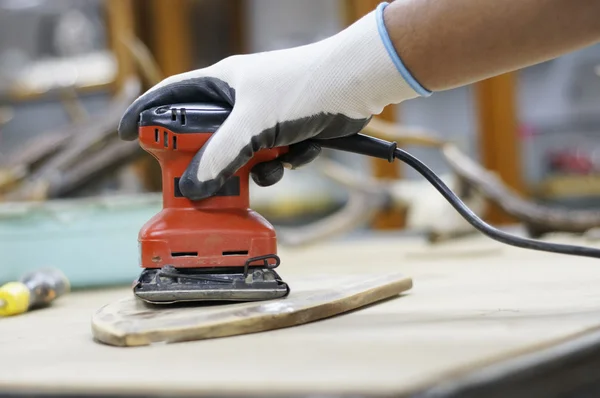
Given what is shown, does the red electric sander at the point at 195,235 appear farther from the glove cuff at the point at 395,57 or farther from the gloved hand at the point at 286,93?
the glove cuff at the point at 395,57

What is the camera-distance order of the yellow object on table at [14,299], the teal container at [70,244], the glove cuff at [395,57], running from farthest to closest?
1. the teal container at [70,244]
2. the yellow object on table at [14,299]
3. the glove cuff at [395,57]

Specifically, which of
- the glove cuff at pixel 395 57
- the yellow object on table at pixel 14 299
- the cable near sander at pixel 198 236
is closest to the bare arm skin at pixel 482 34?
the glove cuff at pixel 395 57

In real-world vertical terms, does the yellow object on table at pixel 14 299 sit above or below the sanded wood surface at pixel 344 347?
below

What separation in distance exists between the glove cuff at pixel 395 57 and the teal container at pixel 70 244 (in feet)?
1.93

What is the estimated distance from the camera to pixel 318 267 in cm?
137

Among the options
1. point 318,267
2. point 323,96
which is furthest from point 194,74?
point 318,267

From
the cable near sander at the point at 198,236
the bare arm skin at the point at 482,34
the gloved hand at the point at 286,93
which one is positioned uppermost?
the bare arm skin at the point at 482,34

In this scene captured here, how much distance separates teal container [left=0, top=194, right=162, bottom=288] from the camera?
113cm

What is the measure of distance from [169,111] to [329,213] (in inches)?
81.1

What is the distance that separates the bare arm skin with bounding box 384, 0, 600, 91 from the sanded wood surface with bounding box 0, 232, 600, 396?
24 cm

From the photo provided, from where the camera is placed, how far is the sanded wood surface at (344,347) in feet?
1.51

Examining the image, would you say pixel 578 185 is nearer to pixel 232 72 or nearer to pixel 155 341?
pixel 232 72

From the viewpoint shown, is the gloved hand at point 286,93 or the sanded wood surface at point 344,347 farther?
the gloved hand at point 286,93

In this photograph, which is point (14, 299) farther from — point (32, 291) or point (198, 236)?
point (198, 236)
